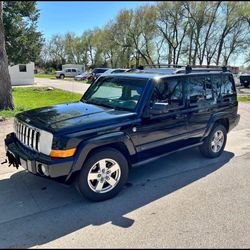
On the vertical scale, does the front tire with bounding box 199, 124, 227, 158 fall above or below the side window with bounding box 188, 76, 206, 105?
below

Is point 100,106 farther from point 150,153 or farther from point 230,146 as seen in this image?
point 230,146

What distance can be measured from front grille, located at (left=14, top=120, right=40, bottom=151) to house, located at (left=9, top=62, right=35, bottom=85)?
25.1 m

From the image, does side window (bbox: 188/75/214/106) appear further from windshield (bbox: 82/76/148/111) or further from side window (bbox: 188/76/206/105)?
windshield (bbox: 82/76/148/111)

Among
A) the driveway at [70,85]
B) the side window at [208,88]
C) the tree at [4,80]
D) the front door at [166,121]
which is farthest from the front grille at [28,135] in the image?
the driveway at [70,85]

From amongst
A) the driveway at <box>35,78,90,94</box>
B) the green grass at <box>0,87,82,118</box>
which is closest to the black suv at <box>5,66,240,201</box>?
the green grass at <box>0,87,82,118</box>

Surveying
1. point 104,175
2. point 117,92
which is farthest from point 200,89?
point 104,175

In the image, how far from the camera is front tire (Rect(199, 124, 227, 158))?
543 cm

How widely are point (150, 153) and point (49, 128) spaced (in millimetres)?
1667

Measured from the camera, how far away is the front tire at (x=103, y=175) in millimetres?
3580

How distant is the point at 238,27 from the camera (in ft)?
131

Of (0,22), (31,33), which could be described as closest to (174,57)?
(31,33)

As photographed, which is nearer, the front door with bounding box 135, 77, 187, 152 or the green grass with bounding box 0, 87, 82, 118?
the front door with bounding box 135, 77, 187, 152

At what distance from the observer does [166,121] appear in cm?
441

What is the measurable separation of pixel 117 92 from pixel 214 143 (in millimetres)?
2353
